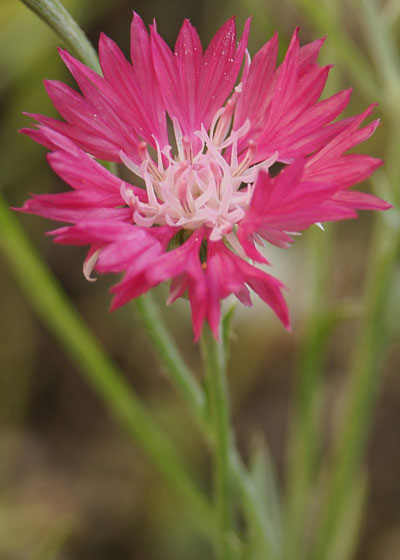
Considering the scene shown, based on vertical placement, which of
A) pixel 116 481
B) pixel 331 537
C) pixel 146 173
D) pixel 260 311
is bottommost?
pixel 331 537

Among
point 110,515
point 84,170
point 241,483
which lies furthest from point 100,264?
point 110,515

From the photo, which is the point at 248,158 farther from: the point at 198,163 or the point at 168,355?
the point at 168,355

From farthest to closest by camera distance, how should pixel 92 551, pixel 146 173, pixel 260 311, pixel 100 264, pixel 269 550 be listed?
pixel 260 311, pixel 92 551, pixel 269 550, pixel 146 173, pixel 100 264

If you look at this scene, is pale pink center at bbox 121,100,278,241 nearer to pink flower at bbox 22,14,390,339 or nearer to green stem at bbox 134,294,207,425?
pink flower at bbox 22,14,390,339

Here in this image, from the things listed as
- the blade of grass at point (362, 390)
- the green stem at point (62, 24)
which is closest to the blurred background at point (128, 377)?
the blade of grass at point (362, 390)

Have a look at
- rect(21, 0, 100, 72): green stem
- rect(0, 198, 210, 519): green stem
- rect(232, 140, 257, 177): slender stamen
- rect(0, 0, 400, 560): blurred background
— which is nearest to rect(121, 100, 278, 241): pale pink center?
rect(232, 140, 257, 177): slender stamen

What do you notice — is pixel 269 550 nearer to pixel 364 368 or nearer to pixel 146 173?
pixel 364 368
